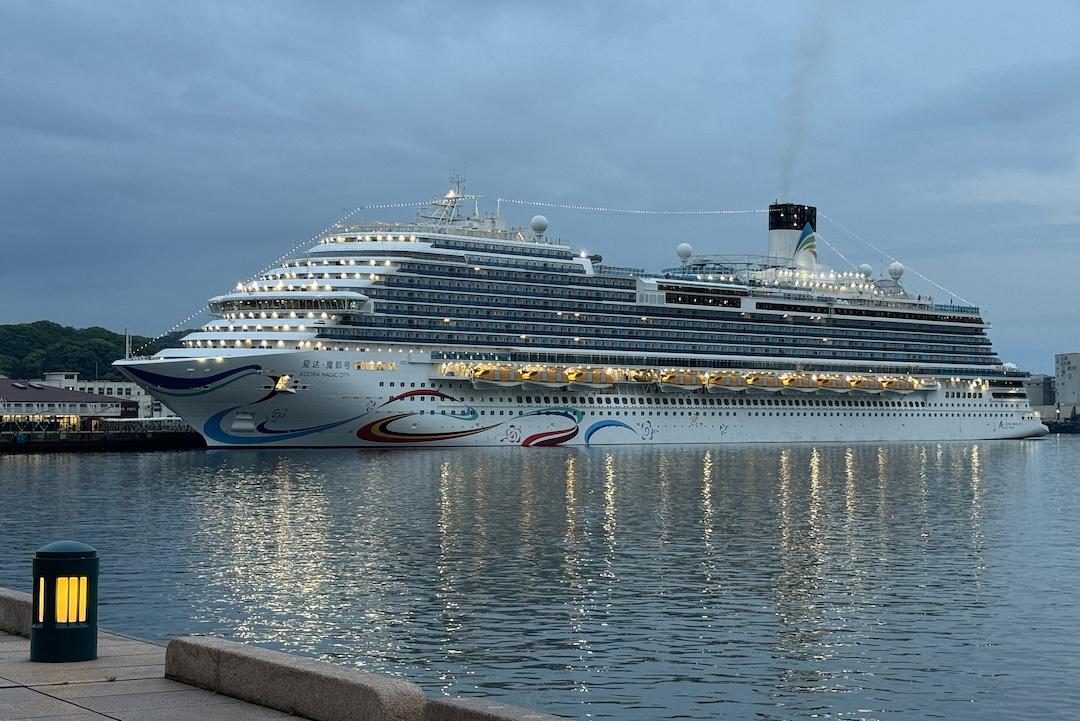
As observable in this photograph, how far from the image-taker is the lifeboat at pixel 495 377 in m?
83.1

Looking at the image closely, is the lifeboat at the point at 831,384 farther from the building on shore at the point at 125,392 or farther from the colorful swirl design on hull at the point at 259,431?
the building on shore at the point at 125,392

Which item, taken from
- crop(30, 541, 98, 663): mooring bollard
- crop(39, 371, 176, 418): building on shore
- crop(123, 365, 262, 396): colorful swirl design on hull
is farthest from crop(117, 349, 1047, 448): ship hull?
crop(39, 371, 176, 418): building on shore

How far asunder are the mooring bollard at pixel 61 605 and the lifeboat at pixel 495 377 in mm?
70372

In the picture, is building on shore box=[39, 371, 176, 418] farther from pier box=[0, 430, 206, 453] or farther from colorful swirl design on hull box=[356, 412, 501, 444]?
colorful swirl design on hull box=[356, 412, 501, 444]

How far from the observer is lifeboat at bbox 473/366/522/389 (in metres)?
83.1

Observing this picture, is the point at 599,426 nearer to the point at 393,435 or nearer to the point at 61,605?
the point at 393,435

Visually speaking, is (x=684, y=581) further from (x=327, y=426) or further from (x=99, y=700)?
(x=327, y=426)

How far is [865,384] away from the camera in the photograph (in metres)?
105

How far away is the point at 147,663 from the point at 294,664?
8.78 ft

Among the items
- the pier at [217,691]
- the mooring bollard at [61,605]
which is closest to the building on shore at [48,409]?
the mooring bollard at [61,605]

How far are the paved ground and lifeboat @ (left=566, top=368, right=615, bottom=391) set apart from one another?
7543 cm

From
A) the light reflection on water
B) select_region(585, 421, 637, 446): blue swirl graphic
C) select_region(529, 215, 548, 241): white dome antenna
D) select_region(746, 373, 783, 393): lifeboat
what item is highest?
select_region(529, 215, 548, 241): white dome antenna

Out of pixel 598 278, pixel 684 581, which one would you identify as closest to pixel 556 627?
pixel 684 581

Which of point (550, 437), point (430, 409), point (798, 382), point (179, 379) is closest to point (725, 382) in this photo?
point (798, 382)
